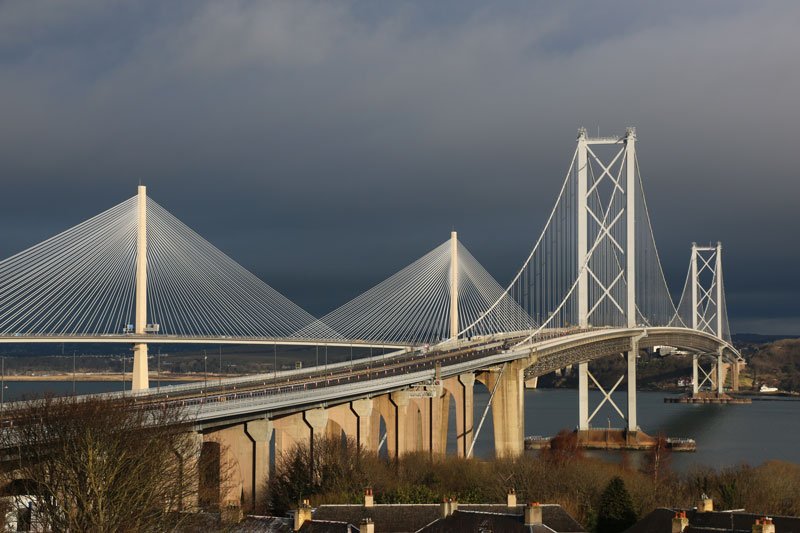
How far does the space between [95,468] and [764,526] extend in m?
11.3

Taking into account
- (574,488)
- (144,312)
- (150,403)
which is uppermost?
(144,312)

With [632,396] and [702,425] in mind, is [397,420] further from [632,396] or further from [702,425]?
[702,425]

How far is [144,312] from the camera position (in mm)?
60344

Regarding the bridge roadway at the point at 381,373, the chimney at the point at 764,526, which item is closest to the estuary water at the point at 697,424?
the bridge roadway at the point at 381,373

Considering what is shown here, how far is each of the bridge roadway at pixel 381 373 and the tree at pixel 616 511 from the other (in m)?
9.42

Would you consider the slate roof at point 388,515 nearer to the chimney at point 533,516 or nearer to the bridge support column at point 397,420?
the chimney at point 533,516

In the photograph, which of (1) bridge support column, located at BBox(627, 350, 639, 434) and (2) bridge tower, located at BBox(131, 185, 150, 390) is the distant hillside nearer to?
(1) bridge support column, located at BBox(627, 350, 639, 434)

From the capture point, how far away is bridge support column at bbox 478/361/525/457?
56.4 m

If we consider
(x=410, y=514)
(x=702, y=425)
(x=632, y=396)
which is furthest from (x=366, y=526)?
(x=702, y=425)

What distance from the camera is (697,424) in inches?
3391

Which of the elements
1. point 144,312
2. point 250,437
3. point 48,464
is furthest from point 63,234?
point 48,464

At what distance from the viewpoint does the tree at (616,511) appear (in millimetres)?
32219

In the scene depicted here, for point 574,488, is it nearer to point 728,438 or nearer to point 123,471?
point 123,471

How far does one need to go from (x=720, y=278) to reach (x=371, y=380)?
97474 millimetres
